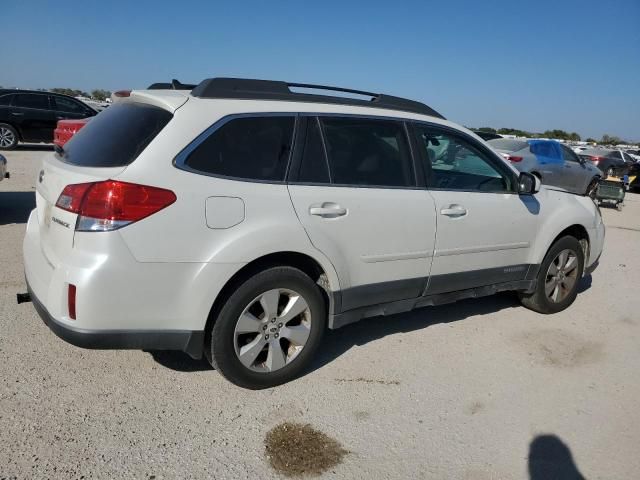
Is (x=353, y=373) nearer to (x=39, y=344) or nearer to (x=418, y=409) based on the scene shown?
(x=418, y=409)

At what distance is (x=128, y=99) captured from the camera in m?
3.36

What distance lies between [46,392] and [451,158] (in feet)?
10.6

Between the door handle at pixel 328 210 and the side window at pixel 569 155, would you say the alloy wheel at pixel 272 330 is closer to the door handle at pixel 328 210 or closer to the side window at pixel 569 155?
the door handle at pixel 328 210

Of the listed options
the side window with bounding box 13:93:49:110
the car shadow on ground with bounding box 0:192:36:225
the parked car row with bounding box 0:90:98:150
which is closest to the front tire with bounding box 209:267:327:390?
the car shadow on ground with bounding box 0:192:36:225

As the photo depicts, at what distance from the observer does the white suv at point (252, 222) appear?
2.68 m

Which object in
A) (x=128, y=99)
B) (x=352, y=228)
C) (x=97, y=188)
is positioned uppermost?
(x=128, y=99)

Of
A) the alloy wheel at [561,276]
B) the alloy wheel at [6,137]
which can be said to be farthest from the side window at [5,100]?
the alloy wheel at [561,276]

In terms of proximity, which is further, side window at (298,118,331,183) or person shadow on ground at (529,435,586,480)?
side window at (298,118,331,183)

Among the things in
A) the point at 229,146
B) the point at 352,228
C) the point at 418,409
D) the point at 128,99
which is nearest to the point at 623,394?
the point at 418,409

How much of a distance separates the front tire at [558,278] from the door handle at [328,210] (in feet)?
7.77

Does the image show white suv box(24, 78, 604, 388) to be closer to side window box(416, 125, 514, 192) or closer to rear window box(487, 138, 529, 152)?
side window box(416, 125, 514, 192)

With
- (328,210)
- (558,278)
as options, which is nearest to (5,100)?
(328,210)

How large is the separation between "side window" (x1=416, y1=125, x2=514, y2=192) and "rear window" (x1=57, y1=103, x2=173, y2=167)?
1.89 m

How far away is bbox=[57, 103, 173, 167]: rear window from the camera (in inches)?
111
